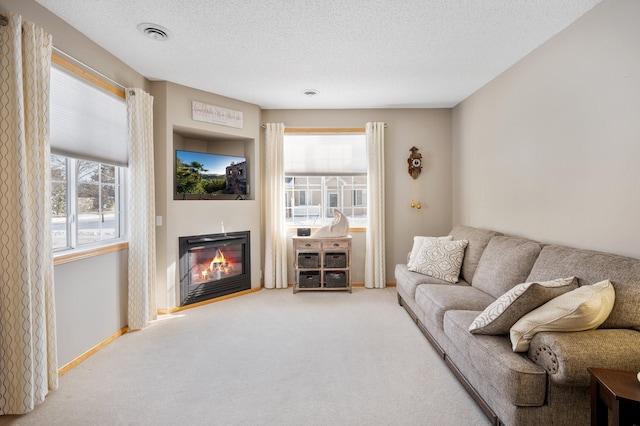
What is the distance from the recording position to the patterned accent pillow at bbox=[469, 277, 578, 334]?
5.44 feet

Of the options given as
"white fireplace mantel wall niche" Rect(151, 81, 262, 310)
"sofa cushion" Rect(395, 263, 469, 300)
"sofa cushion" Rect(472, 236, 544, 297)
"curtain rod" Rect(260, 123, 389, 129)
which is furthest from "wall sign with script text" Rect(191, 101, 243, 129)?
"sofa cushion" Rect(472, 236, 544, 297)

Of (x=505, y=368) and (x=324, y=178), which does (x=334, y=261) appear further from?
(x=505, y=368)

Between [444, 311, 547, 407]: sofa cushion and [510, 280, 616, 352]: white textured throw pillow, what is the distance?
10 cm

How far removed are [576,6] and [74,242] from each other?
4166mm

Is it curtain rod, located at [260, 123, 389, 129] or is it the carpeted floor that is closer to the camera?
the carpeted floor

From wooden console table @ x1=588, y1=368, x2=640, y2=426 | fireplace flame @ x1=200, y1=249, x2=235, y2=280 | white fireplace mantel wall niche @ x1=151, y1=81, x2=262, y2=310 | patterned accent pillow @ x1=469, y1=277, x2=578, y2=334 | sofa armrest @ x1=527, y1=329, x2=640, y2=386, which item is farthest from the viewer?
fireplace flame @ x1=200, y1=249, x2=235, y2=280

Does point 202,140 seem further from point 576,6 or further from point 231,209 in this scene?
point 576,6

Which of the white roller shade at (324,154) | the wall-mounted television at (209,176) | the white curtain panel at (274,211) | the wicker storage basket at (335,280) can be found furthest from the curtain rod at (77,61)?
the wicker storage basket at (335,280)

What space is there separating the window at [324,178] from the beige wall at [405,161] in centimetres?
27

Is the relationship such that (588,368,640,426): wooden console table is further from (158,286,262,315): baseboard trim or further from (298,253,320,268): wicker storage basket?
(158,286,262,315): baseboard trim

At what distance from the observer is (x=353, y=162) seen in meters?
4.69

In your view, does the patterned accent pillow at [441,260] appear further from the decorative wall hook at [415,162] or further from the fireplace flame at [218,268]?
the fireplace flame at [218,268]

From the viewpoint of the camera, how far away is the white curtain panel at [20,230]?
5.98ft

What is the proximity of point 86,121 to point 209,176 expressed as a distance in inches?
61.6
